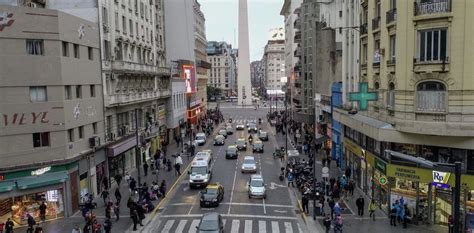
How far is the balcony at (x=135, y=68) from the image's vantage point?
45.8m

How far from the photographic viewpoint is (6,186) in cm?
3014

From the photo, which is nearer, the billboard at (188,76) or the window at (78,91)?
the window at (78,91)

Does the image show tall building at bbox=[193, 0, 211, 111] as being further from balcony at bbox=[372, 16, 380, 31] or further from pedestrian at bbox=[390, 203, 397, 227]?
pedestrian at bbox=[390, 203, 397, 227]

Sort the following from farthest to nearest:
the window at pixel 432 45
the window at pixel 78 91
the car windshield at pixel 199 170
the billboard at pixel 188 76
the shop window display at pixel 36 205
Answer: the billboard at pixel 188 76 < the car windshield at pixel 199 170 < the window at pixel 78 91 < the shop window display at pixel 36 205 < the window at pixel 432 45

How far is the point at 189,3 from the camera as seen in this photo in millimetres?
91000

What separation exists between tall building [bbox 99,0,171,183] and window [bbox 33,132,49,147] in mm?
7745

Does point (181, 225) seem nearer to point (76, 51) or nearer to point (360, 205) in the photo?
point (360, 205)

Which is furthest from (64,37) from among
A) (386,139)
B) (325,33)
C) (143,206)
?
(325,33)

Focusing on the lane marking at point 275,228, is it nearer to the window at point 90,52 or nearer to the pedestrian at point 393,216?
the pedestrian at point 393,216

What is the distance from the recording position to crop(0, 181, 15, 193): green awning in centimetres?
3002

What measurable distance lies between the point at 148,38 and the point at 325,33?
70.7 feet

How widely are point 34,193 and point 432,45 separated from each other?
26.0 metres

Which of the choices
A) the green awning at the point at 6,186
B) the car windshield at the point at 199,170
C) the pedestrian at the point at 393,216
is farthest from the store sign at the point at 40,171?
the pedestrian at the point at 393,216

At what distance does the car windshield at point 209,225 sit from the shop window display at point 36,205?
12393 millimetres
